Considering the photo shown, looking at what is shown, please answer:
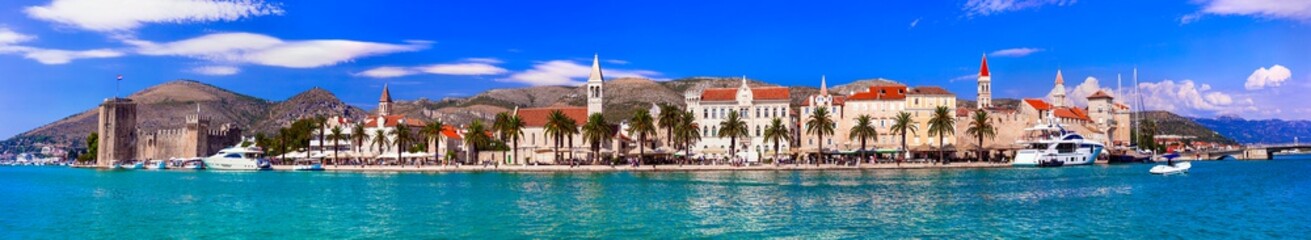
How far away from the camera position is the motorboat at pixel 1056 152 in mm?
80312

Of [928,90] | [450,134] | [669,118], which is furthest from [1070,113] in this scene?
[450,134]

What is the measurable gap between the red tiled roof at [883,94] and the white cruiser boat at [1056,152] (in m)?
11.5

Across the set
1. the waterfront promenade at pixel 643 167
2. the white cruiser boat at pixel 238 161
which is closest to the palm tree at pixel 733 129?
the waterfront promenade at pixel 643 167

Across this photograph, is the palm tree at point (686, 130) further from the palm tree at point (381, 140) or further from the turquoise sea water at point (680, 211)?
the turquoise sea water at point (680, 211)

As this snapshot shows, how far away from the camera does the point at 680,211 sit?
34.0m

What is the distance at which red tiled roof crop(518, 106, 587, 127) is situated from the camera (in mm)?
95875

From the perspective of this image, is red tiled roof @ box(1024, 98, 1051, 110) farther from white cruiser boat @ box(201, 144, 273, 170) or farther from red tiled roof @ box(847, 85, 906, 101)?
white cruiser boat @ box(201, 144, 273, 170)

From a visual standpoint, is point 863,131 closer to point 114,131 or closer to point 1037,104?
point 1037,104

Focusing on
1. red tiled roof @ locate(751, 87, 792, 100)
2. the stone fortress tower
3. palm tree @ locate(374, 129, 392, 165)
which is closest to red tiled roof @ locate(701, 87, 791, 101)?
red tiled roof @ locate(751, 87, 792, 100)

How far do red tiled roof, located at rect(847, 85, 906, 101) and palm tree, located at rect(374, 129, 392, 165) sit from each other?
4482cm

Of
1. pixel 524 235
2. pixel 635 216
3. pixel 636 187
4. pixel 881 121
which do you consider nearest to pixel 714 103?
pixel 881 121

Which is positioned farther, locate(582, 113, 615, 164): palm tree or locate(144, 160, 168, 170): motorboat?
locate(144, 160, 168, 170): motorboat

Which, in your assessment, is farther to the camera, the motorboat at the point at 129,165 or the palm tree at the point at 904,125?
the motorboat at the point at 129,165

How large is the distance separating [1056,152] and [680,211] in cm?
5786
